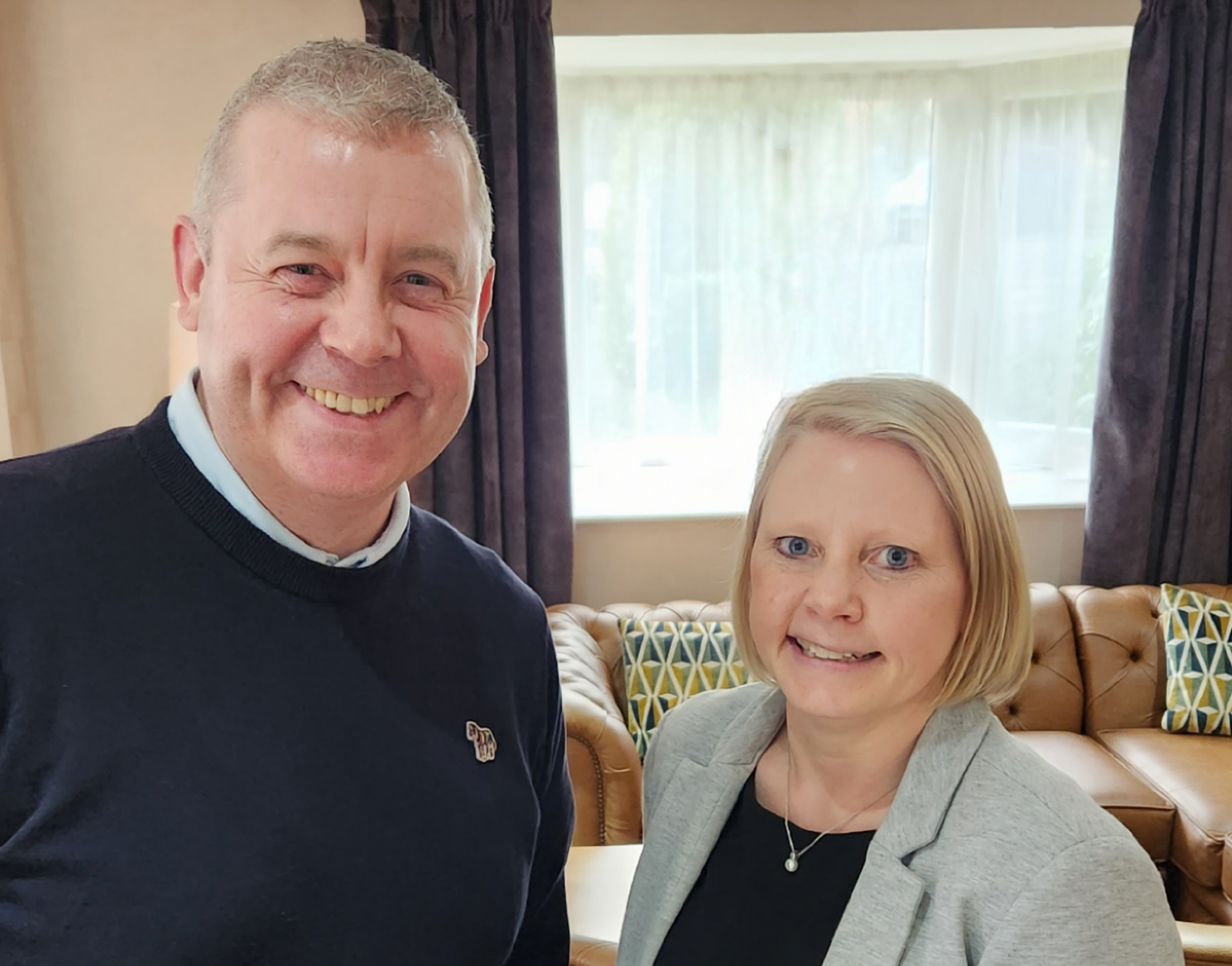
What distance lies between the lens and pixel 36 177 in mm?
3018

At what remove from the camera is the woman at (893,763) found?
0.88 metres

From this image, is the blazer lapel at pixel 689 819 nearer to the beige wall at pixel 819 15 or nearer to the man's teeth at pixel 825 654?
the man's teeth at pixel 825 654

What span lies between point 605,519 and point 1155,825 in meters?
2.00

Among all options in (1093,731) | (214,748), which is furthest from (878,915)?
(1093,731)

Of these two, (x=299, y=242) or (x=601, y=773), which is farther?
(x=601, y=773)

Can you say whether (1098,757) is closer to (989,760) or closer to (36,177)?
(989,760)

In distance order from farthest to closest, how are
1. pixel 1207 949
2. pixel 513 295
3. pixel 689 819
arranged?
pixel 513 295 → pixel 1207 949 → pixel 689 819

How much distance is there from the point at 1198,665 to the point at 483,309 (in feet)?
10.0

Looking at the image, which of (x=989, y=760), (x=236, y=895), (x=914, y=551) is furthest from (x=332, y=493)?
(x=989, y=760)

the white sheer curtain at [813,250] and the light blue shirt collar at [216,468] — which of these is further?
the white sheer curtain at [813,250]

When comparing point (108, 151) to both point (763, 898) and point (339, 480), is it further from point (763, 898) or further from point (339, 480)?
point (763, 898)

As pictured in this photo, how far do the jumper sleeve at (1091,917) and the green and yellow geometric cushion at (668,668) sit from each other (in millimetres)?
2154

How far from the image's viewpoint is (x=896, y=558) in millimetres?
1018

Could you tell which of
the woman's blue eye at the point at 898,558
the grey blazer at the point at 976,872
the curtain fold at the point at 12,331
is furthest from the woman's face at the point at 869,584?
the curtain fold at the point at 12,331
